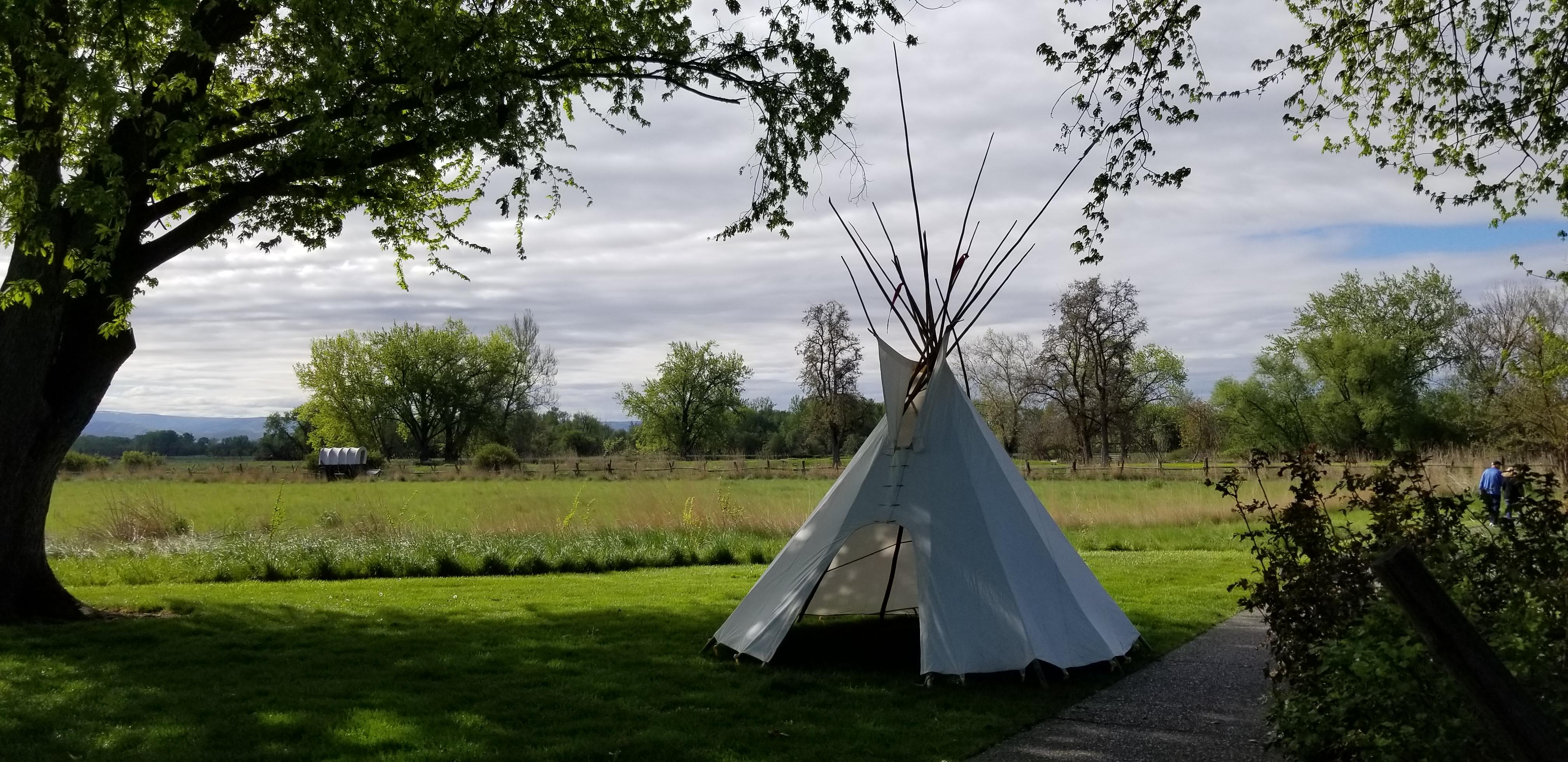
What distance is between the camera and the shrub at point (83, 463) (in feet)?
135

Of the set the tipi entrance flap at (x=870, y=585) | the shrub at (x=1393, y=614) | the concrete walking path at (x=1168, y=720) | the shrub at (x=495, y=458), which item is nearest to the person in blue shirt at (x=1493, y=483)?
the concrete walking path at (x=1168, y=720)

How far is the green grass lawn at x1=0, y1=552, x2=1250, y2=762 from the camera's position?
18.0ft

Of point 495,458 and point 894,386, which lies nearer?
point 894,386

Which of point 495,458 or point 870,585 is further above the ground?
point 495,458

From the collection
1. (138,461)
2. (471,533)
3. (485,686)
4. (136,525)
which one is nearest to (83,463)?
(138,461)

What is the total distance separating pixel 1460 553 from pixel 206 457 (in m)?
81.8

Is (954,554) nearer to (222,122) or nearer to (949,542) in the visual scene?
(949,542)

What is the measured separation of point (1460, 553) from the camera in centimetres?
480

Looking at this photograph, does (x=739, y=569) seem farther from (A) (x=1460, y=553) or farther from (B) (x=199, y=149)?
(A) (x=1460, y=553)

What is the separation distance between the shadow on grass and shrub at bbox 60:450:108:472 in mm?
39078

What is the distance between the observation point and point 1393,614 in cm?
441

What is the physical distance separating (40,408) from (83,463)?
40.3m

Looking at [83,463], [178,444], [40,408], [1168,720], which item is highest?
[178,444]

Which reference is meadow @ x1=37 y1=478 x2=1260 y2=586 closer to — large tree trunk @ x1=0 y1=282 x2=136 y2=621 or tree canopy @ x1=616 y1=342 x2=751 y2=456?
large tree trunk @ x1=0 y1=282 x2=136 y2=621
